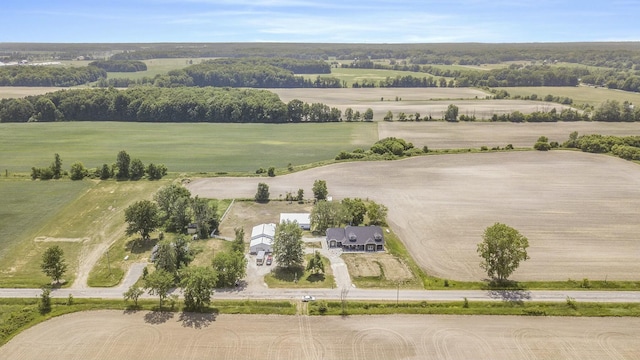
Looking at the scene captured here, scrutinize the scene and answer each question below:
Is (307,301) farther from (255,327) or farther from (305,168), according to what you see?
(305,168)

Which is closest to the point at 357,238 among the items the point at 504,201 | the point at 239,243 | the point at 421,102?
the point at 239,243

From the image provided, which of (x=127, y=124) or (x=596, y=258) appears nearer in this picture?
(x=596, y=258)

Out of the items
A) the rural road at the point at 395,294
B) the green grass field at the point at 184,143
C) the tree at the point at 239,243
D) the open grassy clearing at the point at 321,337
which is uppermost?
the green grass field at the point at 184,143

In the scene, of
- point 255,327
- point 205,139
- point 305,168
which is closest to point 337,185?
point 305,168

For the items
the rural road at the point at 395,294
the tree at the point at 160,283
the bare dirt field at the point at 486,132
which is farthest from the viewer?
the bare dirt field at the point at 486,132

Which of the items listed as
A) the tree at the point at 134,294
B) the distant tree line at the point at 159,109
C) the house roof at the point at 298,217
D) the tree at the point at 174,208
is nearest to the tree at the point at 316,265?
the house roof at the point at 298,217

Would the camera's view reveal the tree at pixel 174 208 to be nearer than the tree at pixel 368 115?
Yes

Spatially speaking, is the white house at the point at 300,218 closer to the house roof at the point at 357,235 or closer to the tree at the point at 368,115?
the house roof at the point at 357,235
